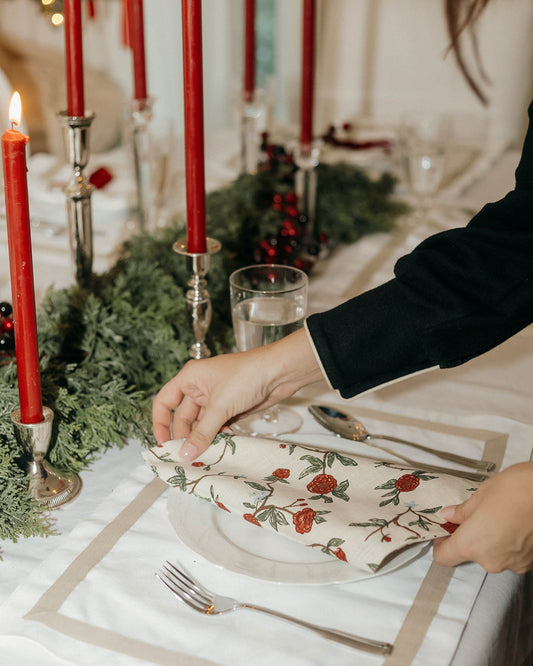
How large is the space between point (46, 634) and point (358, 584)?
251 millimetres

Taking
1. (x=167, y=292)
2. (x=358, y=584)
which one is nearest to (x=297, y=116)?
(x=167, y=292)

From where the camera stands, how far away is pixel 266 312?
853 millimetres

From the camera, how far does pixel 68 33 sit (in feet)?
2.87

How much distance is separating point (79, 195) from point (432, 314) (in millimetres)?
462

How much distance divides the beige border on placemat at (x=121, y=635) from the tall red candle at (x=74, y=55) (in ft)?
1.52

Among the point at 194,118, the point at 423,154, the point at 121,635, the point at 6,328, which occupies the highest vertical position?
the point at 194,118

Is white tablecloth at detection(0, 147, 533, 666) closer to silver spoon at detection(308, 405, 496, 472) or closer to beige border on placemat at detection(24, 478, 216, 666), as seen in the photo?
beige border on placemat at detection(24, 478, 216, 666)

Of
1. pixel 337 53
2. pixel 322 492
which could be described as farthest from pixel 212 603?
pixel 337 53

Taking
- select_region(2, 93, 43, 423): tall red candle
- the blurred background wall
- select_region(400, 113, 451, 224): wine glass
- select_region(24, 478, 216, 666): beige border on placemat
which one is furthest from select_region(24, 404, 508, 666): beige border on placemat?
the blurred background wall

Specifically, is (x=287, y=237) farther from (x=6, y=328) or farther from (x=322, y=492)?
(x=322, y=492)

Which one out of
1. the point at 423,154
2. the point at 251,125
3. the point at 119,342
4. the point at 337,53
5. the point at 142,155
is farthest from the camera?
the point at 337,53

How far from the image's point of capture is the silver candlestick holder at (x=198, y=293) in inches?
33.5

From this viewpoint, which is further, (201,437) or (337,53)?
(337,53)

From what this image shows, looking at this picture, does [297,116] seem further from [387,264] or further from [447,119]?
[387,264]
